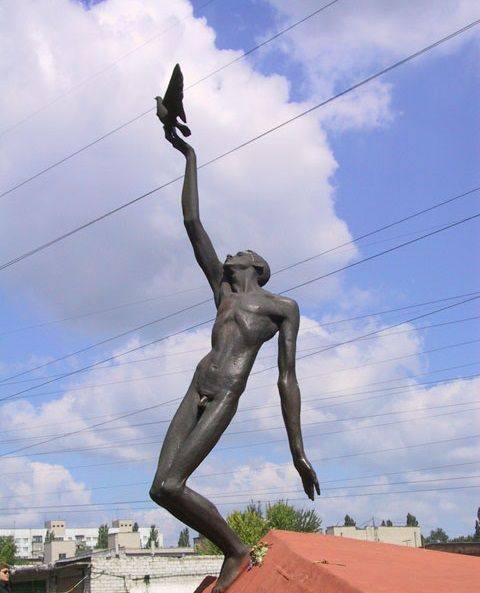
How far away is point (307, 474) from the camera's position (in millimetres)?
5980

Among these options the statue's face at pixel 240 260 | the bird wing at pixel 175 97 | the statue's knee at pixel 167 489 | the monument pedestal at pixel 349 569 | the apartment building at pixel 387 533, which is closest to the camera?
the monument pedestal at pixel 349 569

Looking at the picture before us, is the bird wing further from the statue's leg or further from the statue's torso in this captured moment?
the statue's leg

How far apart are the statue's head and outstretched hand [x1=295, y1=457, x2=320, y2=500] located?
56.7 inches

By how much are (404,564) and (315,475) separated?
978 mm

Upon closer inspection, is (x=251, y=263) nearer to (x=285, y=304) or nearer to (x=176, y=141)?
(x=285, y=304)

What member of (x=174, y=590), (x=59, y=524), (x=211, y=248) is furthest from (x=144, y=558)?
(x=59, y=524)

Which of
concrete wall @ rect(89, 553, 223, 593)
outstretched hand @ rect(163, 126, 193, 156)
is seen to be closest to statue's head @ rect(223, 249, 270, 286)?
outstretched hand @ rect(163, 126, 193, 156)

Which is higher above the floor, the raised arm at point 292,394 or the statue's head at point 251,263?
the statue's head at point 251,263

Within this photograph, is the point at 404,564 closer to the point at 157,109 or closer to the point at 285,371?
the point at 285,371

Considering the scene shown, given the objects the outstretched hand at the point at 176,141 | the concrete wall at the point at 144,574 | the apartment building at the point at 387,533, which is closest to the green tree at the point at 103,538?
the apartment building at the point at 387,533

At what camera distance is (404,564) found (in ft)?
17.2

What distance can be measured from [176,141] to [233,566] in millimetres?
3385

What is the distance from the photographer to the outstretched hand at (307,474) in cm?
598

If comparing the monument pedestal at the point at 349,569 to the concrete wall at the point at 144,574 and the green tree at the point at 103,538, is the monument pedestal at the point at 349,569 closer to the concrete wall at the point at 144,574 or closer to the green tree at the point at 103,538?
the concrete wall at the point at 144,574
